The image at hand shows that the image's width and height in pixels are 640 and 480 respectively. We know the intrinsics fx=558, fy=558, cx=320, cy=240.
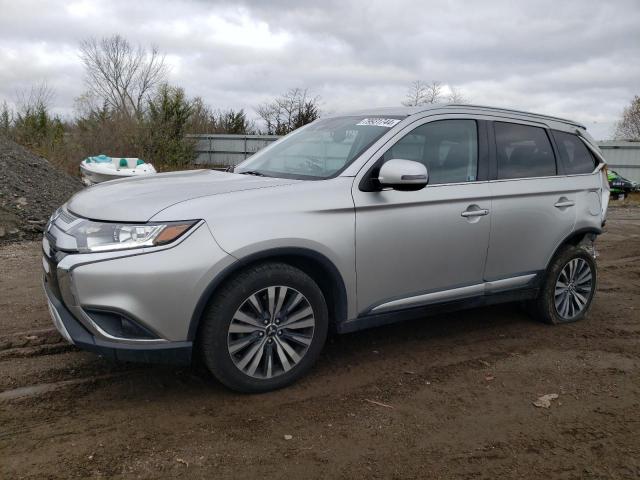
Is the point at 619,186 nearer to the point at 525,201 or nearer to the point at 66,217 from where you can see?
the point at 525,201

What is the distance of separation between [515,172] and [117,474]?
11.5ft

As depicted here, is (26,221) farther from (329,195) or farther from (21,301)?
(329,195)

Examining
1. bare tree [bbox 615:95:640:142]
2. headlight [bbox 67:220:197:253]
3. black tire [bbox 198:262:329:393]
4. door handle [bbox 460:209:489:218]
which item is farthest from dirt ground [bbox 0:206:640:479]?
bare tree [bbox 615:95:640:142]

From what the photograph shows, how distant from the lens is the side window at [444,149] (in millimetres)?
3885

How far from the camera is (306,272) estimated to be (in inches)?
137

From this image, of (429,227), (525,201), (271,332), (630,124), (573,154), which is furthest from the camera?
(630,124)

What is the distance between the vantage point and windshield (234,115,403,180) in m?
3.78

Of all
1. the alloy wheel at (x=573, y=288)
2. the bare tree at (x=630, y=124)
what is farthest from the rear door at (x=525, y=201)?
the bare tree at (x=630, y=124)

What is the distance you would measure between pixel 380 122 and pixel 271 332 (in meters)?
1.71

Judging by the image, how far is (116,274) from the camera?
9.41 feet

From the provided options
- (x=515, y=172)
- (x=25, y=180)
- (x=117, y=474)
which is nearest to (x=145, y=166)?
(x=25, y=180)

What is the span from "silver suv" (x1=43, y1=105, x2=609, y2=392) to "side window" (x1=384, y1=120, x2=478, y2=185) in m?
0.01

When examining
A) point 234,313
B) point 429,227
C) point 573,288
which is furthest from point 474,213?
point 234,313

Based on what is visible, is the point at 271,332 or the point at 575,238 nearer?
the point at 271,332
